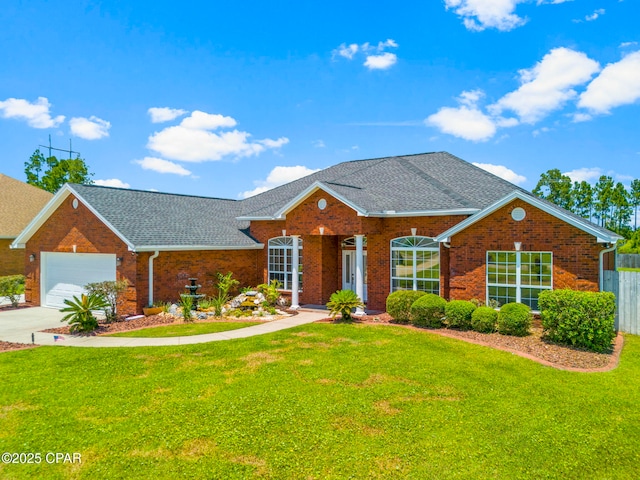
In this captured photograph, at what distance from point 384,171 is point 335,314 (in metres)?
9.83

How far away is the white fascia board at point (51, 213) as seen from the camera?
1650 cm

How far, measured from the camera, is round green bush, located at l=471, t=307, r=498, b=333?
12959 mm

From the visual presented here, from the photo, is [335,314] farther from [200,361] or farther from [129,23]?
[129,23]

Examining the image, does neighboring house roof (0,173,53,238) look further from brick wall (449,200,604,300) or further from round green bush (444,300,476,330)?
brick wall (449,200,604,300)

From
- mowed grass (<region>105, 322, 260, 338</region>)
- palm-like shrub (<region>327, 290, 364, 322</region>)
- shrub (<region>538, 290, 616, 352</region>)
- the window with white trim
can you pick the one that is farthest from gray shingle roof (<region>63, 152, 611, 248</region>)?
shrub (<region>538, 290, 616, 352</region>)

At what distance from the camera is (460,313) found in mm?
13492

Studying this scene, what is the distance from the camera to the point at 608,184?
5869cm

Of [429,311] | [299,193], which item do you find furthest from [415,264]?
[299,193]

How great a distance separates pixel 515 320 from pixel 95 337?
12.9 meters

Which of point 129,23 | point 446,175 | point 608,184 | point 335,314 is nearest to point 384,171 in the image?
point 446,175

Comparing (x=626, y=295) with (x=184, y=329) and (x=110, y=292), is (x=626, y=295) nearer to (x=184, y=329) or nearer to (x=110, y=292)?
(x=184, y=329)

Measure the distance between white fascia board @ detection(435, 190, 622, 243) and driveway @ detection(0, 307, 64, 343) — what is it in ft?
46.3

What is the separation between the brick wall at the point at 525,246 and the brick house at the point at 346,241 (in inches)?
1.3

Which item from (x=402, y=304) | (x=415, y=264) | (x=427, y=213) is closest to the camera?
(x=402, y=304)
